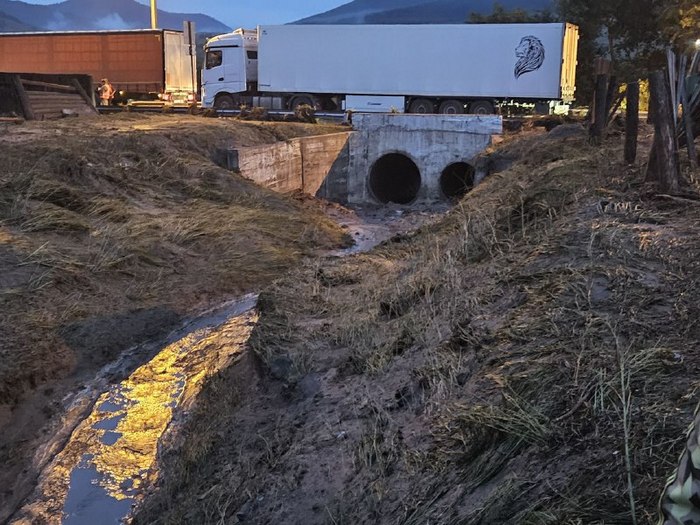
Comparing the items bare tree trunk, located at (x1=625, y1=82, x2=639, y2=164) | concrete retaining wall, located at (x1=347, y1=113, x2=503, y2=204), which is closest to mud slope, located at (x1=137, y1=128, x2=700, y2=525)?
bare tree trunk, located at (x1=625, y1=82, x2=639, y2=164)

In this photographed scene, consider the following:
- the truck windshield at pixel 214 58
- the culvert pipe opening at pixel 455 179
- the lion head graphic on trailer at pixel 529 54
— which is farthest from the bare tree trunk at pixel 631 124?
the truck windshield at pixel 214 58

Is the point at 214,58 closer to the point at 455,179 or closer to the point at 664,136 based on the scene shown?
the point at 455,179

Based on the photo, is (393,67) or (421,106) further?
(421,106)

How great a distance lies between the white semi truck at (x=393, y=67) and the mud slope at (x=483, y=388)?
22053 mm

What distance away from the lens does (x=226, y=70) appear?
3216 centimetres

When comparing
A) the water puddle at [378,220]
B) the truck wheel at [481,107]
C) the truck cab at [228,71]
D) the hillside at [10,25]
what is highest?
the hillside at [10,25]

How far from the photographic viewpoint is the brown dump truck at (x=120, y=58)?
32.3 m

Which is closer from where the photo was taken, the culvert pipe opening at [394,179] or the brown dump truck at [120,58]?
the culvert pipe opening at [394,179]

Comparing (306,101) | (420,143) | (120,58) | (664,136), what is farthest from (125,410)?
(120,58)

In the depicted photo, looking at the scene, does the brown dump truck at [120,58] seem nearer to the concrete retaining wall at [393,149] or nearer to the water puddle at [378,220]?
the concrete retaining wall at [393,149]

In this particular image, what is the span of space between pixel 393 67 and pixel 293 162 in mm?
12414

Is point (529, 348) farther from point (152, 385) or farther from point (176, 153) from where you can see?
point (176, 153)

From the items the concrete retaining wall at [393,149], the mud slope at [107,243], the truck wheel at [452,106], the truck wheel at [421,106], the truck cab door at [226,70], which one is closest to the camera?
the mud slope at [107,243]

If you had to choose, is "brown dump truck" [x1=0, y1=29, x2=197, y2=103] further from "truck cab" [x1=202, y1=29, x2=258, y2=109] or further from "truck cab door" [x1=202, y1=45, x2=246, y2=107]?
"truck cab door" [x1=202, y1=45, x2=246, y2=107]
